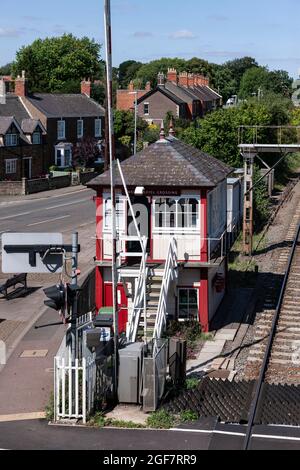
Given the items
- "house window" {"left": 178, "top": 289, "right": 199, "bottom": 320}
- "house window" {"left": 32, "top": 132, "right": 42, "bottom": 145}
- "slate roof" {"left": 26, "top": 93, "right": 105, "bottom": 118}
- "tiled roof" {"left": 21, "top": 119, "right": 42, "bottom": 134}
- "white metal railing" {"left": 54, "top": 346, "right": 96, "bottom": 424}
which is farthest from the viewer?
"slate roof" {"left": 26, "top": 93, "right": 105, "bottom": 118}

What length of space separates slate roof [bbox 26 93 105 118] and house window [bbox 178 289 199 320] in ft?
144

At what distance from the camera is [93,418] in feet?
47.0

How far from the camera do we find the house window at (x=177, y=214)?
22.3 meters

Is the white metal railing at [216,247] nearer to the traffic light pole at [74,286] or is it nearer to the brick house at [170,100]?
the traffic light pole at [74,286]

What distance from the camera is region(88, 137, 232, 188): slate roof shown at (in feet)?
72.3

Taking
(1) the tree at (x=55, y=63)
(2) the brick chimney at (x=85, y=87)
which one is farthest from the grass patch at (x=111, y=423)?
(1) the tree at (x=55, y=63)

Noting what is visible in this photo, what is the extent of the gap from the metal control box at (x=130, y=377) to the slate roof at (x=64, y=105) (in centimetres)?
5081

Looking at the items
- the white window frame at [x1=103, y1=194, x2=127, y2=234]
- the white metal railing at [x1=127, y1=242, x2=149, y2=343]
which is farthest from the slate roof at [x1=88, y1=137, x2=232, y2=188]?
the white metal railing at [x1=127, y1=242, x2=149, y2=343]

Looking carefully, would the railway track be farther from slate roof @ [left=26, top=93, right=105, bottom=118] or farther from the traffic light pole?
slate roof @ [left=26, top=93, right=105, bottom=118]

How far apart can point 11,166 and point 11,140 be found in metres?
1.97

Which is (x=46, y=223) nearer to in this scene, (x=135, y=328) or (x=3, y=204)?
(x=3, y=204)

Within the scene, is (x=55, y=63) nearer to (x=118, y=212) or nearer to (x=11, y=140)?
(x=11, y=140)

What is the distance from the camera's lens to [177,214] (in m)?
22.3
